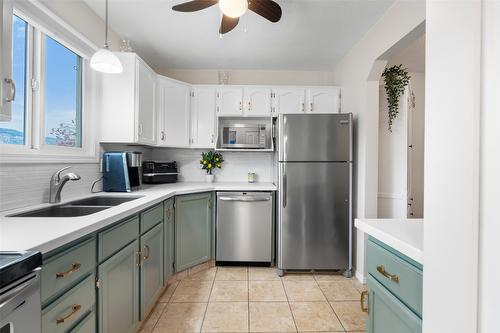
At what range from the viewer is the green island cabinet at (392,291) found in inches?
→ 32.9

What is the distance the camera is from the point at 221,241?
2713mm

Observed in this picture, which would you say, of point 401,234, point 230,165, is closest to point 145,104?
point 230,165

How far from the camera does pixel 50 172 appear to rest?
5.45ft

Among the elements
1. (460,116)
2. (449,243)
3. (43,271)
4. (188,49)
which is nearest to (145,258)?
(43,271)

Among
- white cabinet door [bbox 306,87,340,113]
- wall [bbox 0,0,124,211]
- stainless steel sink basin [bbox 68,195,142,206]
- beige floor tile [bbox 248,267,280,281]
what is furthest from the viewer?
white cabinet door [bbox 306,87,340,113]

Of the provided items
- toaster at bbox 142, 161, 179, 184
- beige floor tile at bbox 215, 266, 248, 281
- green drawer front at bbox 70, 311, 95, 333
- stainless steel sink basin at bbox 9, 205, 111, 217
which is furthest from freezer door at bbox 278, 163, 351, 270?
green drawer front at bbox 70, 311, 95, 333

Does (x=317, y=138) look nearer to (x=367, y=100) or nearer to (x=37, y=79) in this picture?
(x=367, y=100)

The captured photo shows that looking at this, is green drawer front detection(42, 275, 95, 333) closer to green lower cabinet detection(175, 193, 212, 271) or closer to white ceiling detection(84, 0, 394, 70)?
green lower cabinet detection(175, 193, 212, 271)

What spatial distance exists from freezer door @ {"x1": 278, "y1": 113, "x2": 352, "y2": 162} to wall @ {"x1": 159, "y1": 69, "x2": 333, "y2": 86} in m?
1.08

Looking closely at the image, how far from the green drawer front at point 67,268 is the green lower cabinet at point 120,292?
0.12 metres

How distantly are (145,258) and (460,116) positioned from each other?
74.6 inches

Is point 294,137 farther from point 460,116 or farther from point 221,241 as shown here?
point 460,116

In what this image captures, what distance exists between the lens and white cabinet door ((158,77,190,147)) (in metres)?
A: 2.82

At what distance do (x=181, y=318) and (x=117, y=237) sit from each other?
38.4 inches
